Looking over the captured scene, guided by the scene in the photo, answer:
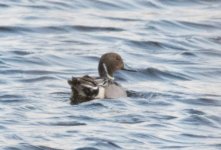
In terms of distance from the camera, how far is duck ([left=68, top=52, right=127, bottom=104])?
1373 cm

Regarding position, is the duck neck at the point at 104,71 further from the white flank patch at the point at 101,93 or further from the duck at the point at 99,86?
the white flank patch at the point at 101,93

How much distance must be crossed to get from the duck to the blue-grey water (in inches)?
7.5

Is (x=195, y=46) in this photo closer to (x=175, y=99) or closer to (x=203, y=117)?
(x=175, y=99)

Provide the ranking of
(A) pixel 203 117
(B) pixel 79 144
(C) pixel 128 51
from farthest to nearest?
(C) pixel 128 51
(A) pixel 203 117
(B) pixel 79 144

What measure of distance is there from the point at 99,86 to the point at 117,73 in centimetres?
207

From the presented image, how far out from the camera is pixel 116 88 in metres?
14.2

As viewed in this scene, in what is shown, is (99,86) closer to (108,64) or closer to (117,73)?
(108,64)

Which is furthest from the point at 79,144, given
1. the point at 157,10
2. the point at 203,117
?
the point at 157,10

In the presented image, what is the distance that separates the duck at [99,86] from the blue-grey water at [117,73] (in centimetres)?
19

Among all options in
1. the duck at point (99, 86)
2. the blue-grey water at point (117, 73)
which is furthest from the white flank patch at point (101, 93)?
the blue-grey water at point (117, 73)

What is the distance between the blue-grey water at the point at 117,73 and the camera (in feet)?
38.1

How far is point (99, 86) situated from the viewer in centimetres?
1403

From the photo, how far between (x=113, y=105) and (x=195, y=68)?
3.48m

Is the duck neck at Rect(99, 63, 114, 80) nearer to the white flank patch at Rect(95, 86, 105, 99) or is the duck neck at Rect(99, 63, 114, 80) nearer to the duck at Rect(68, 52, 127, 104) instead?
the duck at Rect(68, 52, 127, 104)
